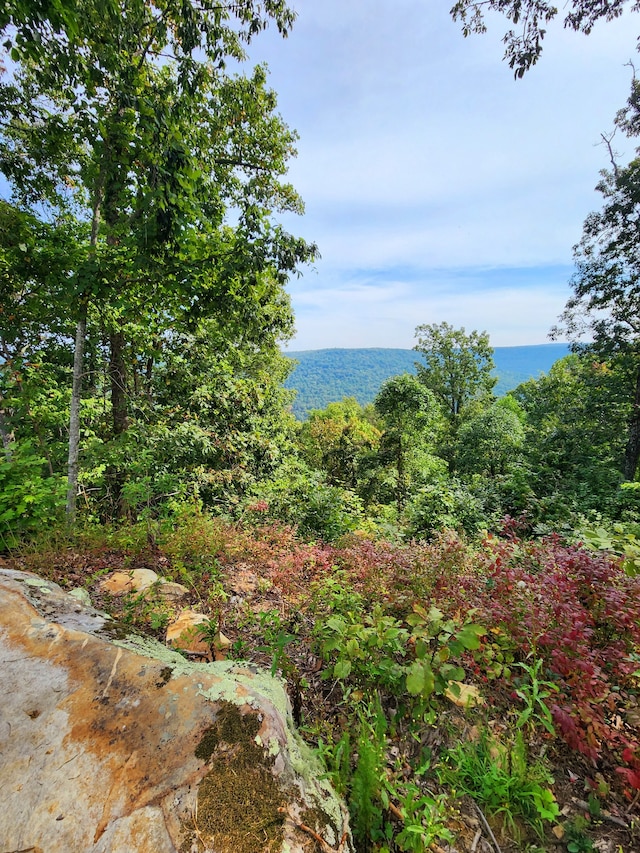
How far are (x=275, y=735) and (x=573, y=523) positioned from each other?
651 cm

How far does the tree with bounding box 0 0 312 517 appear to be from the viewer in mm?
3518

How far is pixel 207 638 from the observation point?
2.58m

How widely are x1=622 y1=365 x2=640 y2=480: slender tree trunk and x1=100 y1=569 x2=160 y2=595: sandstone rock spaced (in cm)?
1460

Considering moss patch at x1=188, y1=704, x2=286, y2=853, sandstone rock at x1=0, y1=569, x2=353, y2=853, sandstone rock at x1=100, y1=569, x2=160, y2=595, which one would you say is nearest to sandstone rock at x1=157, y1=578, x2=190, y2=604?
sandstone rock at x1=100, y1=569, x2=160, y2=595

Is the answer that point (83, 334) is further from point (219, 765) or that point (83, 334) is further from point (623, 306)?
point (623, 306)

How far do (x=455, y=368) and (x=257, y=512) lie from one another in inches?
924

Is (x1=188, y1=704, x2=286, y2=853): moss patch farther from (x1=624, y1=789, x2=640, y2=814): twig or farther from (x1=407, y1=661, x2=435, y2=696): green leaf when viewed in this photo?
(x1=624, y1=789, x2=640, y2=814): twig

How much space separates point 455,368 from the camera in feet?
86.7

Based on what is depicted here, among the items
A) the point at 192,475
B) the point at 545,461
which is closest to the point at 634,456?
the point at 545,461

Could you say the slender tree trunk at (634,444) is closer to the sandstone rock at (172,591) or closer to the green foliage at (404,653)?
the green foliage at (404,653)

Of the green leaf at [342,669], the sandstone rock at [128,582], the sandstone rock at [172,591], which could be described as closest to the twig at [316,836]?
the green leaf at [342,669]

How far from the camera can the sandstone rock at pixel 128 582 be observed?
3271mm

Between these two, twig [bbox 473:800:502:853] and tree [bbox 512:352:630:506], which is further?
tree [bbox 512:352:630:506]

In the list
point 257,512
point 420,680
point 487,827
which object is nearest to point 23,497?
point 257,512
